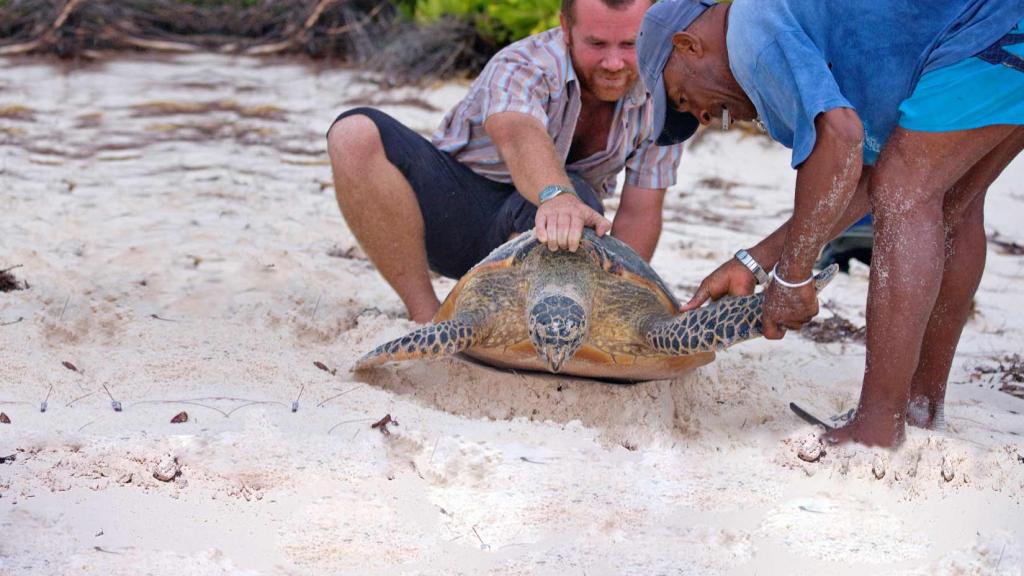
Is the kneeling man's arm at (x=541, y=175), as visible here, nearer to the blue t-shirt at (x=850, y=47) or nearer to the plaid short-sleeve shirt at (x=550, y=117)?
the plaid short-sleeve shirt at (x=550, y=117)

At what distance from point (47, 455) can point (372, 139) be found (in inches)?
60.7

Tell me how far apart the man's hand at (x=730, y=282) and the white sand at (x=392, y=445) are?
1.15ft

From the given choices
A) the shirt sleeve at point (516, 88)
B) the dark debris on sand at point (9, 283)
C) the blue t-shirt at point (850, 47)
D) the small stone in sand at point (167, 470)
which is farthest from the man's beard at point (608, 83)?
the dark debris on sand at point (9, 283)

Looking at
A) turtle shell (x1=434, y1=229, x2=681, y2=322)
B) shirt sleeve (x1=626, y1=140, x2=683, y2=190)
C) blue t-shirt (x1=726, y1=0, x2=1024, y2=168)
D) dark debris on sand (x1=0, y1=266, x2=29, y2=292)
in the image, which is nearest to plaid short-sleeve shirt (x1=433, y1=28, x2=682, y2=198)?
shirt sleeve (x1=626, y1=140, x2=683, y2=190)

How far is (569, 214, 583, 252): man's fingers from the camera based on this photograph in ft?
8.84

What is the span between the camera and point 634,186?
357cm

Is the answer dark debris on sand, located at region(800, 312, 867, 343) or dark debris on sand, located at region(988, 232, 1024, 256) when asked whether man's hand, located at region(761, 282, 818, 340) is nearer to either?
dark debris on sand, located at region(800, 312, 867, 343)

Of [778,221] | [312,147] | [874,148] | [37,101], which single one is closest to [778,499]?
[874,148]

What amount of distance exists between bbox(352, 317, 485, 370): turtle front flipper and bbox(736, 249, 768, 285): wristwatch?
0.70 metres

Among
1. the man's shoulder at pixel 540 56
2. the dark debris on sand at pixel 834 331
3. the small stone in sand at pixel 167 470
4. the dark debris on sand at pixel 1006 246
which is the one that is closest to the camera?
the small stone in sand at pixel 167 470

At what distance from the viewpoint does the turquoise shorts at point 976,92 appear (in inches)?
84.2

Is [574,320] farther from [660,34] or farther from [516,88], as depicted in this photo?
[516,88]

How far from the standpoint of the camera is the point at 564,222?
2.70 meters

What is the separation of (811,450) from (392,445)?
920 millimetres
